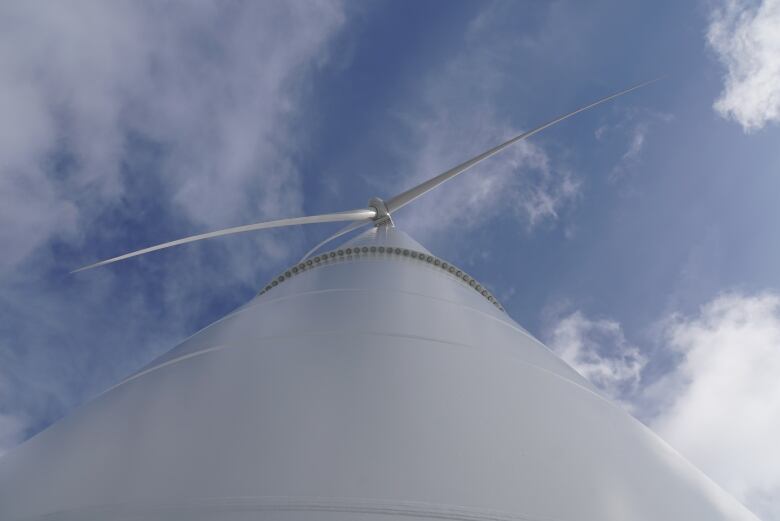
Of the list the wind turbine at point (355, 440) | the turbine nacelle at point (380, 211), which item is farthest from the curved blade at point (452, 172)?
the wind turbine at point (355, 440)

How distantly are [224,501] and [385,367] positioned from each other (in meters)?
1.80

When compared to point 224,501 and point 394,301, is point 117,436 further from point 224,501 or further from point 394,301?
point 394,301

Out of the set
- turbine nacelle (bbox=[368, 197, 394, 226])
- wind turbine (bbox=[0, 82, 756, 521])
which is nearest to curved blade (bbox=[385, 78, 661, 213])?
turbine nacelle (bbox=[368, 197, 394, 226])

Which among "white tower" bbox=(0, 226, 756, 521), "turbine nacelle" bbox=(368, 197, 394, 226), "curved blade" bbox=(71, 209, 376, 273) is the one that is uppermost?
"turbine nacelle" bbox=(368, 197, 394, 226)

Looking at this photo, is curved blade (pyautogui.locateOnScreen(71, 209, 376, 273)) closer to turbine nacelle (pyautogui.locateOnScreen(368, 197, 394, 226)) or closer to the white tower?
turbine nacelle (pyautogui.locateOnScreen(368, 197, 394, 226))

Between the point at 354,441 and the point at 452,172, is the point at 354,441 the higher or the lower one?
the lower one

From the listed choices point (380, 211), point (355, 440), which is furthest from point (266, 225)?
point (355, 440)

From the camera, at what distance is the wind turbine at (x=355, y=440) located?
3102 mm

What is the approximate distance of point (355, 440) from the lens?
3.51 meters

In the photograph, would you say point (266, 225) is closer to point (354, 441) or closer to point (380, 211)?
point (380, 211)

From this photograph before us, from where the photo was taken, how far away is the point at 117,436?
155 inches

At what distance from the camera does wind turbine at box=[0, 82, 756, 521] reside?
3.10 meters

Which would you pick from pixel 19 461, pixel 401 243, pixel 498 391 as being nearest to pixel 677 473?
pixel 498 391

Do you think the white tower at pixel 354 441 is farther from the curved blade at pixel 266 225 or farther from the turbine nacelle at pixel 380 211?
the turbine nacelle at pixel 380 211
